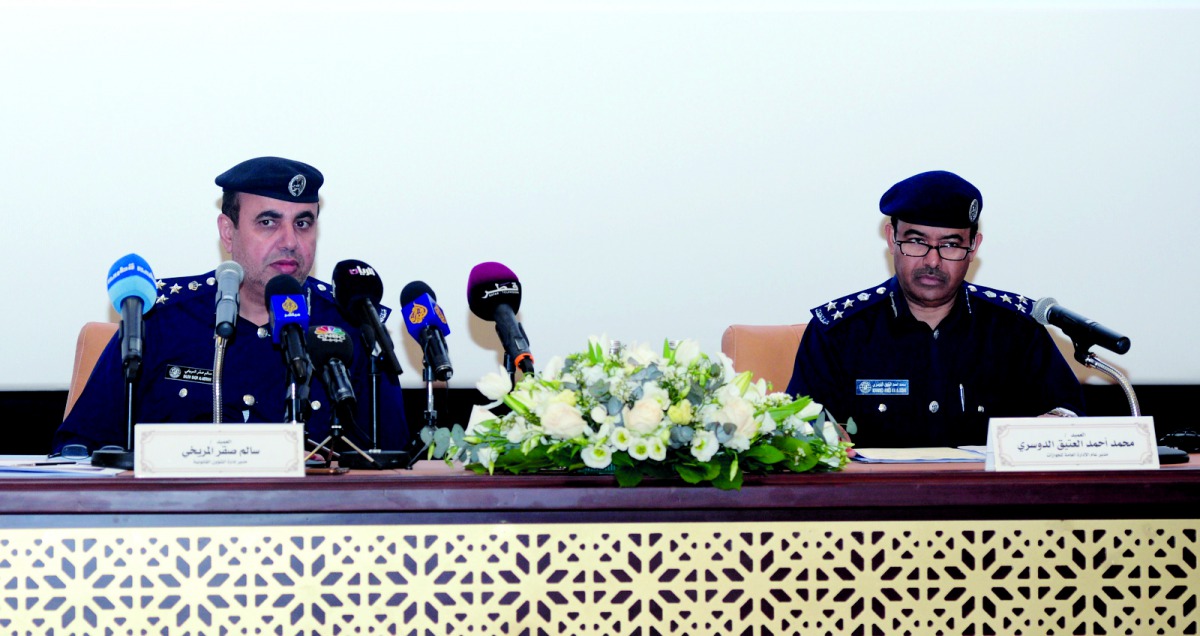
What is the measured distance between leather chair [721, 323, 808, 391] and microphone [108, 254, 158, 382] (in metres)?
1.58

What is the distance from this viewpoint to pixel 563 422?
1648mm

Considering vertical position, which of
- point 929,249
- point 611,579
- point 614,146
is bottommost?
point 611,579

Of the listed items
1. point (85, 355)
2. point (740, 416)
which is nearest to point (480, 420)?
point (740, 416)

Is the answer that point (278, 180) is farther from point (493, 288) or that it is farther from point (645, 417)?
point (645, 417)

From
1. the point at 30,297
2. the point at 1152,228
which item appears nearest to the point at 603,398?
the point at 30,297

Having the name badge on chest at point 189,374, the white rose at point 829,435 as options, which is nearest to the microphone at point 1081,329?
the white rose at point 829,435

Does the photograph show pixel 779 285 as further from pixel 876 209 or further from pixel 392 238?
pixel 392 238

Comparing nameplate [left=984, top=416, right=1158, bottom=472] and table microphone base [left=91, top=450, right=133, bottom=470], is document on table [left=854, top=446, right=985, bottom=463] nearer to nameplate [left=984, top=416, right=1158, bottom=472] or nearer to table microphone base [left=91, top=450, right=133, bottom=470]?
nameplate [left=984, top=416, right=1158, bottom=472]

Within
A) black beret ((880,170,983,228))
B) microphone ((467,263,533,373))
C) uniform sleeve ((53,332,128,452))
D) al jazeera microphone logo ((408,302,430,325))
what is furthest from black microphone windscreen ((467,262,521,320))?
black beret ((880,170,983,228))

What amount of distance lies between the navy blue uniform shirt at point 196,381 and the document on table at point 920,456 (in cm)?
109

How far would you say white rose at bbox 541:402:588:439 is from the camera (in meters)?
1.65

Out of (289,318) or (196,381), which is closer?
(289,318)

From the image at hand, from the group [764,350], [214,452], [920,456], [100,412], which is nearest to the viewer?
[214,452]

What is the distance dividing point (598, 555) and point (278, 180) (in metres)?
1.61
